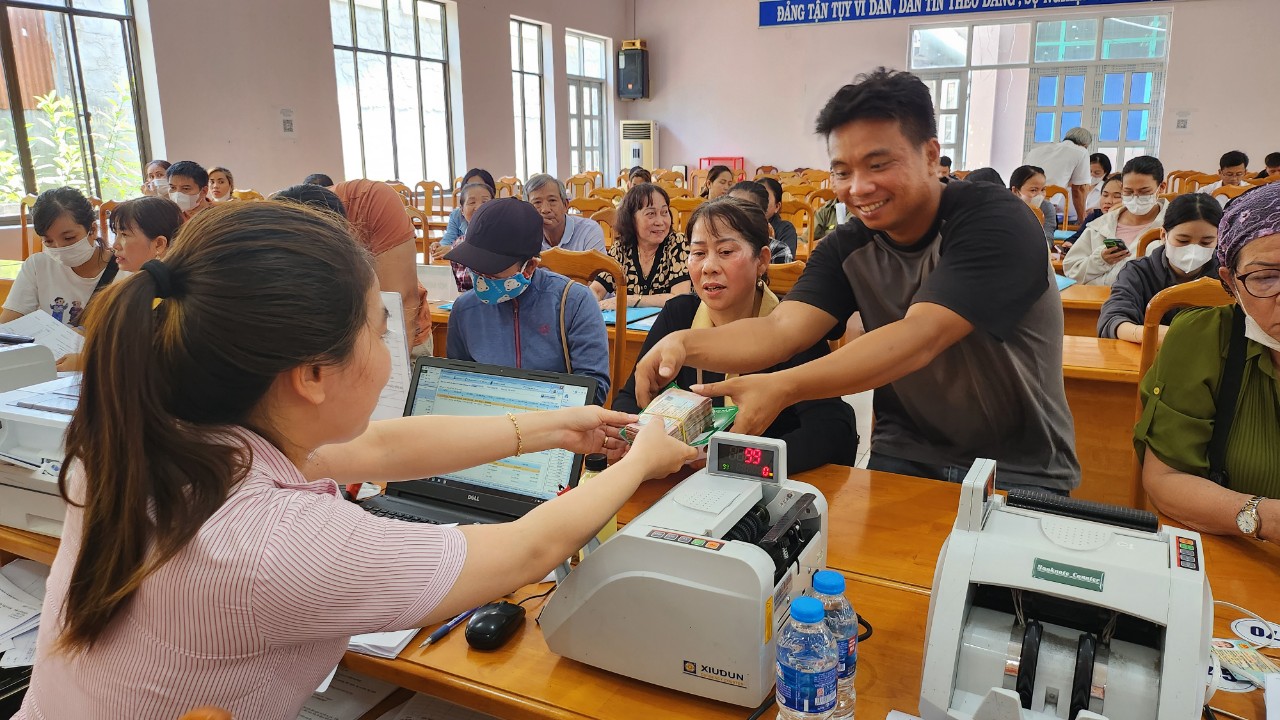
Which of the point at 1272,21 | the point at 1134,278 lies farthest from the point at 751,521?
the point at 1272,21

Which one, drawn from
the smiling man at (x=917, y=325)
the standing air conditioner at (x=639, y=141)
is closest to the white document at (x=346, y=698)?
the smiling man at (x=917, y=325)

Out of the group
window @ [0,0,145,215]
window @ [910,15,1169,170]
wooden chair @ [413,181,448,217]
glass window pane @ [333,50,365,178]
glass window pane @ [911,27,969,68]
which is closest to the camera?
window @ [0,0,145,215]

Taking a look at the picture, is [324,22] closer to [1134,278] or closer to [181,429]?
[1134,278]

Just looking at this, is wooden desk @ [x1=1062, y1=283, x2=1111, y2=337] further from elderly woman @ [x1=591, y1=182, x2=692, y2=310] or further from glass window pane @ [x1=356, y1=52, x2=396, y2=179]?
glass window pane @ [x1=356, y1=52, x2=396, y2=179]

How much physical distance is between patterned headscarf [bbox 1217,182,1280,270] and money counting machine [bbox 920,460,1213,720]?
67 centimetres

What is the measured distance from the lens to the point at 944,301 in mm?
1561

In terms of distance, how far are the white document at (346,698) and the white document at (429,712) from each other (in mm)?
49

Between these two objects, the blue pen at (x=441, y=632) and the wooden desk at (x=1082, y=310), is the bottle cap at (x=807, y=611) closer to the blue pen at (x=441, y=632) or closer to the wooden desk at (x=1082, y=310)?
the blue pen at (x=441, y=632)

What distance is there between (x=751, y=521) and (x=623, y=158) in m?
14.0

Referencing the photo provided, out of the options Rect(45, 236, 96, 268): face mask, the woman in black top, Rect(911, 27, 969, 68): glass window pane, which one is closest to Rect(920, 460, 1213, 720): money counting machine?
the woman in black top

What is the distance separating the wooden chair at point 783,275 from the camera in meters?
3.22

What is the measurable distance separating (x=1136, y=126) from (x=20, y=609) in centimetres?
1353

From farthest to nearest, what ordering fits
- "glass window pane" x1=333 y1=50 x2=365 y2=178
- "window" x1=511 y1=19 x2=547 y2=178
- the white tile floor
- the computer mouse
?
1. "window" x1=511 y1=19 x2=547 y2=178
2. "glass window pane" x1=333 y1=50 x2=365 y2=178
3. the white tile floor
4. the computer mouse

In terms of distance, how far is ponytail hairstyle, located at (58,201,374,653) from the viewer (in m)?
0.81
